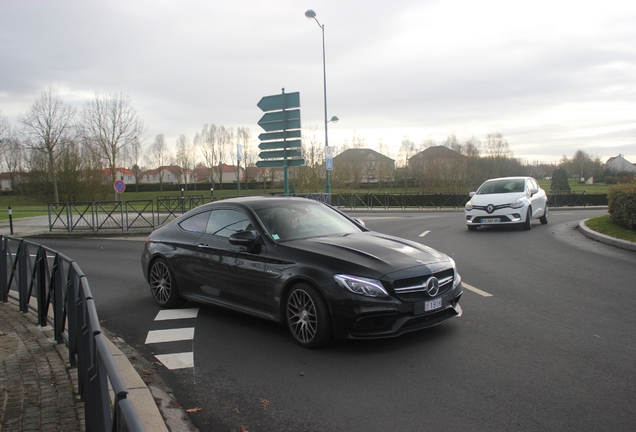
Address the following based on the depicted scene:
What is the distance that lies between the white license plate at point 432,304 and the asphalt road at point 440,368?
0.37 meters

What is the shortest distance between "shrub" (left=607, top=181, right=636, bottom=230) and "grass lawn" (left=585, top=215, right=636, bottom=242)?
0.20 metres

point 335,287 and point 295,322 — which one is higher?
point 335,287

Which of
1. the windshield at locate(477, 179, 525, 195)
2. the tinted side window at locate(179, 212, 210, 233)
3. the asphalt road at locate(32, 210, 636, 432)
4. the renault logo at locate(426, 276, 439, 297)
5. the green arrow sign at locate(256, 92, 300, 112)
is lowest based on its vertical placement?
the asphalt road at locate(32, 210, 636, 432)

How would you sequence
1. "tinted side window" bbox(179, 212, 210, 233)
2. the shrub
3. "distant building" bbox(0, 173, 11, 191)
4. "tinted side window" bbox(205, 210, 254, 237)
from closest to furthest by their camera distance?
"tinted side window" bbox(205, 210, 254, 237) → "tinted side window" bbox(179, 212, 210, 233) → the shrub → "distant building" bbox(0, 173, 11, 191)

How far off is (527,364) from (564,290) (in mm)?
3414

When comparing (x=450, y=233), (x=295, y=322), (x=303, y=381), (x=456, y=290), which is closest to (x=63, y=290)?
(x=295, y=322)

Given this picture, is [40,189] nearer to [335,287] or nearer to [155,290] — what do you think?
[155,290]

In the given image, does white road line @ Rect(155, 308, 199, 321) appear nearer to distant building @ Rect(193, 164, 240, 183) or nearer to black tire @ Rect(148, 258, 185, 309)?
black tire @ Rect(148, 258, 185, 309)

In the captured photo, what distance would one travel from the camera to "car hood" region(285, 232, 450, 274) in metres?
4.98

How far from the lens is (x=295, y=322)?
5203 millimetres

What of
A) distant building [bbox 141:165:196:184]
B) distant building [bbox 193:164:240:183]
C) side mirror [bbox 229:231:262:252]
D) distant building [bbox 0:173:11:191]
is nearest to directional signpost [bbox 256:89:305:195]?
side mirror [bbox 229:231:262:252]

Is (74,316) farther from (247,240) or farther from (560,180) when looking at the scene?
(560,180)

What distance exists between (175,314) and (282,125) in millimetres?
11738

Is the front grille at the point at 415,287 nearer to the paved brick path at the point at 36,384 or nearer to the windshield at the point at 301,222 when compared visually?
the windshield at the point at 301,222
